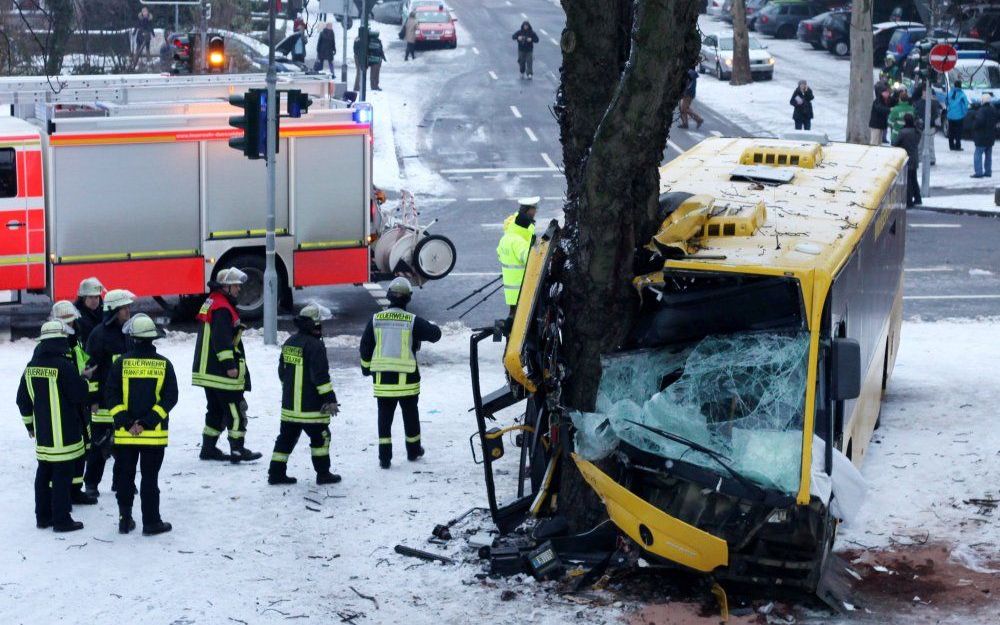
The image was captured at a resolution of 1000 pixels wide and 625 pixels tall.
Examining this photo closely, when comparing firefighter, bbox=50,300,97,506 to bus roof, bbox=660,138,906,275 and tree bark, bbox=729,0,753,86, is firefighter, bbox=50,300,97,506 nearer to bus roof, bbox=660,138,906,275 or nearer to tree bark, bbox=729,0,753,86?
bus roof, bbox=660,138,906,275

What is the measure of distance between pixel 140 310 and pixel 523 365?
11.3 metres

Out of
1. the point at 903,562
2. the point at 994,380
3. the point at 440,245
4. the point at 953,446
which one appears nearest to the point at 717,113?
the point at 440,245

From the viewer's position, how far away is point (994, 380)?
15.9 meters

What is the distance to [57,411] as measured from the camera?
10922mm

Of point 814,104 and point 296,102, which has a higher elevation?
point 814,104

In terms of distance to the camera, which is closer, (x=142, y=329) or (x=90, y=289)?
(x=142, y=329)

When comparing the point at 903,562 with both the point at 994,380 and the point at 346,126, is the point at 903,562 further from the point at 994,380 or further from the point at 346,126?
the point at 346,126

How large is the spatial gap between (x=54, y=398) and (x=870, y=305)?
6.42 metres

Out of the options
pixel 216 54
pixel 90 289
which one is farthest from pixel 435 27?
pixel 90 289

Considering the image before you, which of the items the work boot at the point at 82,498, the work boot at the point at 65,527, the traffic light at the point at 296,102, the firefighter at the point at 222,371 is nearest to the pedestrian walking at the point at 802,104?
the traffic light at the point at 296,102

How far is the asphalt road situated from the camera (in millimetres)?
20234

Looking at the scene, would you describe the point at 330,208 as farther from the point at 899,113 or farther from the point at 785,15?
the point at 785,15

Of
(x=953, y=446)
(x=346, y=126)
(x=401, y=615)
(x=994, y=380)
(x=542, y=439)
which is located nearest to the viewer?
(x=401, y=615)

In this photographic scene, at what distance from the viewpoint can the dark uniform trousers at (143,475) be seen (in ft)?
35.9
